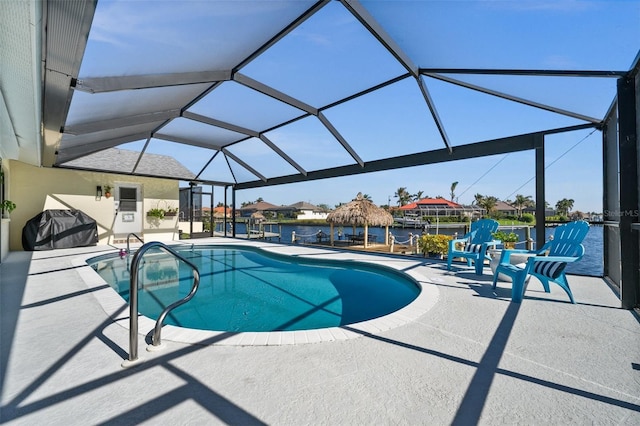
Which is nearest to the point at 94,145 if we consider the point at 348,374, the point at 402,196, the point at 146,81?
the point at 146,81

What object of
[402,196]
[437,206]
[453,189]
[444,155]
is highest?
[453,189]

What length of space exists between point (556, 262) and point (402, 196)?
57625 mm

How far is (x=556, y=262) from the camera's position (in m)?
4.14

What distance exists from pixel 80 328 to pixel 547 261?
6054 millimetres

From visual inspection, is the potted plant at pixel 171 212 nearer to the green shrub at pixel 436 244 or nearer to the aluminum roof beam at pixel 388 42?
the green shrub at pixel 436 244

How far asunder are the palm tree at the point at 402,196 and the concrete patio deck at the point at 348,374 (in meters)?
57.7

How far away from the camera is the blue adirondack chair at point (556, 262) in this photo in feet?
13.4

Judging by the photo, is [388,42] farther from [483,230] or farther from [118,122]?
[118,122]

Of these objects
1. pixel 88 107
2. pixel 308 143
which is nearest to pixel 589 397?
pixel 88 107

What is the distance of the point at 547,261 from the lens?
4.17 meters

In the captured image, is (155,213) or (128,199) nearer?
(128,199)

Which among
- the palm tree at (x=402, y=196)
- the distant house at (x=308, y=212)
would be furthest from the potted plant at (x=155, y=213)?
the palm tree at (x=402, y=196)

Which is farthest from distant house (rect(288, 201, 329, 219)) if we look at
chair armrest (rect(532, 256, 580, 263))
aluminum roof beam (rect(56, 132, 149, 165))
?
chair armrest (rect(532, 256, 580, 263))

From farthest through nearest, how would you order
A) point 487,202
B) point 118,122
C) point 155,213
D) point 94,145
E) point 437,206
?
point 487,202 → point 437,206 → point 155,213 → point 94,145 → point 118,122
